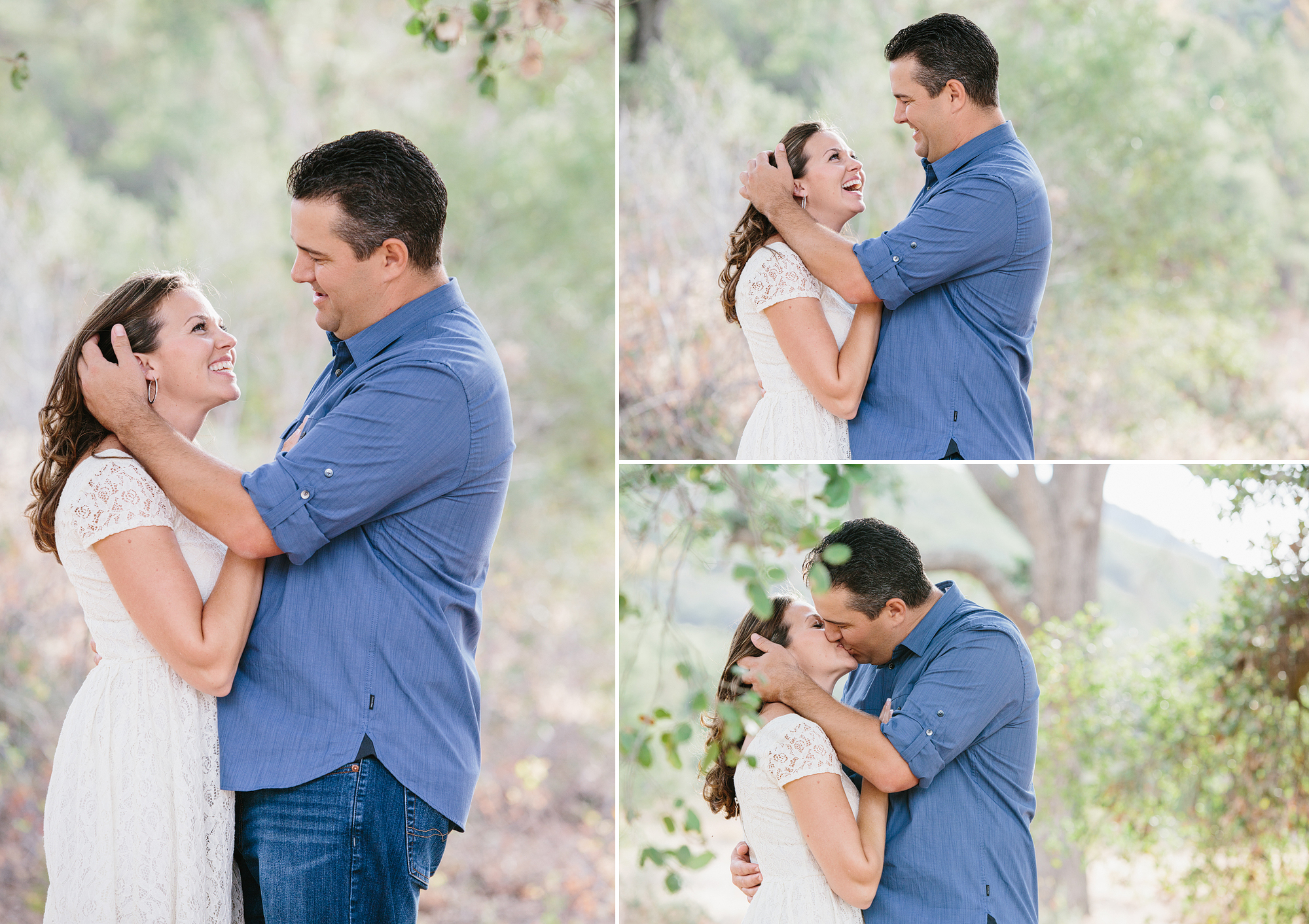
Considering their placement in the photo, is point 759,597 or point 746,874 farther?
point 746,874

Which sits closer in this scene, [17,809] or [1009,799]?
[1009,799]

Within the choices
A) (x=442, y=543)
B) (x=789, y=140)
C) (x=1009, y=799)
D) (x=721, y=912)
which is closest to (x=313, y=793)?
(x=442, y=543)

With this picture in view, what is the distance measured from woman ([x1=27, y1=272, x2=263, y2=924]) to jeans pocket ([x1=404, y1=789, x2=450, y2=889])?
11.8 inches

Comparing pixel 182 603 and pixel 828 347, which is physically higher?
pixel 828 347

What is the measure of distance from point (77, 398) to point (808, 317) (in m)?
1.37

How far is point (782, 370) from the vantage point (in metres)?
2.49

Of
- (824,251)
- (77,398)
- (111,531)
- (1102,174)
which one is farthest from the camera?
(1102,174)

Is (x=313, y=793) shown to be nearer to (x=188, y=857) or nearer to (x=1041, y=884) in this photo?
(x=188, y=857)

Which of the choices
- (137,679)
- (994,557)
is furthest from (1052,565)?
(137,679)

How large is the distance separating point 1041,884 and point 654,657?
181 centimetres

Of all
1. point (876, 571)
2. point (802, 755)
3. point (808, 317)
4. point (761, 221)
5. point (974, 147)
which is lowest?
point (802, 755)

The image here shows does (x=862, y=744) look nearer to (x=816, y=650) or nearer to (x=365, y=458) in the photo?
(x=816, y=650)

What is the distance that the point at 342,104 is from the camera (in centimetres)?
710

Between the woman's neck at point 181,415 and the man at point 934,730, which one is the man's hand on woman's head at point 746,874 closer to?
the man at point 934,730
